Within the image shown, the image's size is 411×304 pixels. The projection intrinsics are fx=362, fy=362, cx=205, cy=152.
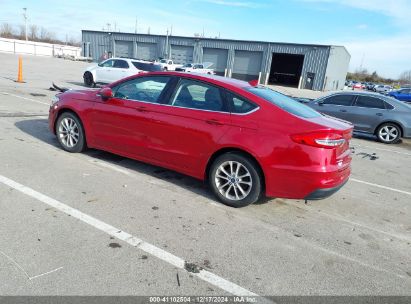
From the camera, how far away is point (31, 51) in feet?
192

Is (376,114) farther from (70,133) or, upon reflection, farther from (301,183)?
(70,133)

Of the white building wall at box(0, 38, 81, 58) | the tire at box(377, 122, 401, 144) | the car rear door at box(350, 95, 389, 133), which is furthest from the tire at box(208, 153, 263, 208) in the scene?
the white building wall at box(0, 38, 81, 58)

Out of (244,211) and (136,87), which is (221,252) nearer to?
(244,211)

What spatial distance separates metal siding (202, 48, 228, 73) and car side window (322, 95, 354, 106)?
35.6m

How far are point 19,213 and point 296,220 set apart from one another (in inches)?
126

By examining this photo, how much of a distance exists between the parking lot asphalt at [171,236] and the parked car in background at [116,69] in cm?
1314

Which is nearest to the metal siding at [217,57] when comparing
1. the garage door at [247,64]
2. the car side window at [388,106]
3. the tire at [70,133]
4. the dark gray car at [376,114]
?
the garage door at [247,64]

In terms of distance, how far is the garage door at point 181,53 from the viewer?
48250mm

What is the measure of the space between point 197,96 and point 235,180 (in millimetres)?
1276

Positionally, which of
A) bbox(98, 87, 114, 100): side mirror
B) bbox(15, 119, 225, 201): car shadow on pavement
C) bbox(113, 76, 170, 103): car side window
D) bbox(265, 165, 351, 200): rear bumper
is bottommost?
bbox(15, 119, 225, 201): car shadow on pavement

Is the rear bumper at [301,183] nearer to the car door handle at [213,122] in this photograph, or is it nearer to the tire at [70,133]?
the car door handle at [213,122]

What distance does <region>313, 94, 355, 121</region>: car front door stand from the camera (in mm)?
11852

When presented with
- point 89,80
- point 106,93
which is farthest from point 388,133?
point 89,80

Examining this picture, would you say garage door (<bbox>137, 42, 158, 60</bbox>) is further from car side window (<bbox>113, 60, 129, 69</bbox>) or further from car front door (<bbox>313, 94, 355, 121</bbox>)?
car front door (<bbox>313, 94, 355, 121</bbox>)
